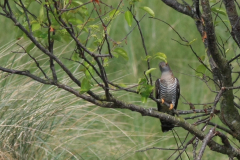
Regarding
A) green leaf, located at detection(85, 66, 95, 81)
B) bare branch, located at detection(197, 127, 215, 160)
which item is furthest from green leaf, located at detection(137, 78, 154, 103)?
bare branch, located at detection(197, 127, 215, 160)

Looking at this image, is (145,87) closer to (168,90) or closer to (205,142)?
(205,142)

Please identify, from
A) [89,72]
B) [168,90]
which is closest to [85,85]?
[89,72]

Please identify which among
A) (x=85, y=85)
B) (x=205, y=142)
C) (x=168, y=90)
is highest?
(x=168, y=90)

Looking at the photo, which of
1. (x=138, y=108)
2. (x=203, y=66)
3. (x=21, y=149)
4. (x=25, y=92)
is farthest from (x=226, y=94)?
(x=25, y=92)

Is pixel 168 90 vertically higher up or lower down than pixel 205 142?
higher up

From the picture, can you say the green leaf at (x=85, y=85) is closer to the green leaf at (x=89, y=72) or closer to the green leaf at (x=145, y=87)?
the green leaf at (x=89, y=72)

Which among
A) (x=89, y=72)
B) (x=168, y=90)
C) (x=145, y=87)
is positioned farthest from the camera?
(x=168, y=90)

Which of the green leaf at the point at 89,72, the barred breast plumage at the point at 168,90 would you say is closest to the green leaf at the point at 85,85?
the green leaf at the point at 89,72

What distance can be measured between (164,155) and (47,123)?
1.51m

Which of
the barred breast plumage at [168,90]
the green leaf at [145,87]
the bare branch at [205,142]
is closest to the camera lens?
the bare branch at [205,142]

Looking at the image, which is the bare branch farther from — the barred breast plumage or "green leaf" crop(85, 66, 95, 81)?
the barred breast plumage

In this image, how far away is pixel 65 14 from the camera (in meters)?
1.80

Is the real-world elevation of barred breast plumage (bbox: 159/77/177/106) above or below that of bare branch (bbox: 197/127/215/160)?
above

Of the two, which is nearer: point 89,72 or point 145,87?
point 89,72
